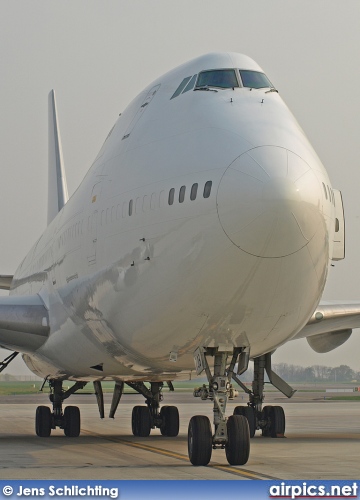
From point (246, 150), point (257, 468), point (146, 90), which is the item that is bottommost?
point (257, 468)

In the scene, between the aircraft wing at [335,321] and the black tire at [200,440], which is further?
the aircraft wing at [335,321]

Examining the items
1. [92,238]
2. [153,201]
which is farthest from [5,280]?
[153,201]

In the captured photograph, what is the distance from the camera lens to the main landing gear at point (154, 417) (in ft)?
72.1

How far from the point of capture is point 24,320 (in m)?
18.8

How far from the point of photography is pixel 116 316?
47.7ft

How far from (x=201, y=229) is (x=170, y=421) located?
35.7ft

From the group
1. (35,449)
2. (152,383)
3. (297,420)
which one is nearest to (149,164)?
(35,449)

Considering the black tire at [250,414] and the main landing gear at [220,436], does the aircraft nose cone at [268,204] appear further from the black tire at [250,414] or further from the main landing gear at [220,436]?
the black tire at [250,414]

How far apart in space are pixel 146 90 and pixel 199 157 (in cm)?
410

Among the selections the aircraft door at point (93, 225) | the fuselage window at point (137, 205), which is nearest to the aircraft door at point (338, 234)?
the fuselage window at point (137, 205)

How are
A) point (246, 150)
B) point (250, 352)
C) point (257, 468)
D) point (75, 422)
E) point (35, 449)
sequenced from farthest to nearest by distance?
point (75, 422) → point (35, 449) → point (250, 352) → point (257, 468) → point (246, 150)

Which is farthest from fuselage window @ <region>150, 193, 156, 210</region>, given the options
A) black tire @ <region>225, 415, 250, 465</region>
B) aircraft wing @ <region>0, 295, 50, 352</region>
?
aircraft wing @ <region>0, 295, 50, 352</region>

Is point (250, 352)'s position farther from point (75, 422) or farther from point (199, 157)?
point (75, 422)

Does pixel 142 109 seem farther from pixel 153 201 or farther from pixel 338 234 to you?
pixel 338 234
